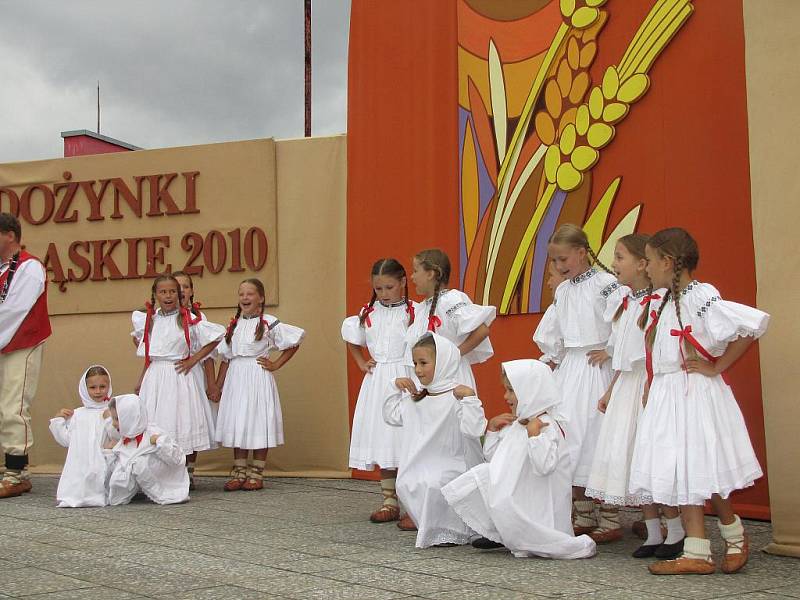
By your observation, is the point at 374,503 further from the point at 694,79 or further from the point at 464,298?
the point at 694,79

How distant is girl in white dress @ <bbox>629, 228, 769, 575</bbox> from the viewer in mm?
4398

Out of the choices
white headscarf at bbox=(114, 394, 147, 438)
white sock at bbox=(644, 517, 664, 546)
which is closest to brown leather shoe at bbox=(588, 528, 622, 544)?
white sock at bbox=(644, 517, 664, 546)

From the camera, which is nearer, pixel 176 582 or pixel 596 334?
pixel 176 582

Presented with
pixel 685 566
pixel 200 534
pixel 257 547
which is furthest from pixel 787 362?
pixel 200 534

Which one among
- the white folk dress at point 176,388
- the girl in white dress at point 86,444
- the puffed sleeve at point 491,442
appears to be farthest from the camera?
the white folk dress at point 176,388

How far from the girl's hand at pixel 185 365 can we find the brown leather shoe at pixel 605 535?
3.68 meters

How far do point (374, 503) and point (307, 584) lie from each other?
9.74 ft

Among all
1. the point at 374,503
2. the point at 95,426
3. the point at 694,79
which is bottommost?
the point at 374,503

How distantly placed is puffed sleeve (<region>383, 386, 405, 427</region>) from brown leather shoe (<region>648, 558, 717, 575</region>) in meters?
1.88

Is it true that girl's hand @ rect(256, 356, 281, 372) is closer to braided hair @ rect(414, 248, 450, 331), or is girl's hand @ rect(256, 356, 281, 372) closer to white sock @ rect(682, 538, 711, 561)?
braided hair @ rect(414, 248, 450, 331)

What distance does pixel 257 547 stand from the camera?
5.14 m

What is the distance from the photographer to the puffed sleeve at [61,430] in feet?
24.0

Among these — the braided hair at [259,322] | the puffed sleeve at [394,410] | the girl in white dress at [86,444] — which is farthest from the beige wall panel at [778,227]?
the girl in white dress at [86,444]

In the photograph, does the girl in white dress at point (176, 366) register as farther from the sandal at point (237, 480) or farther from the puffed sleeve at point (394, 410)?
the puffed sleeve at point (394, 410)
